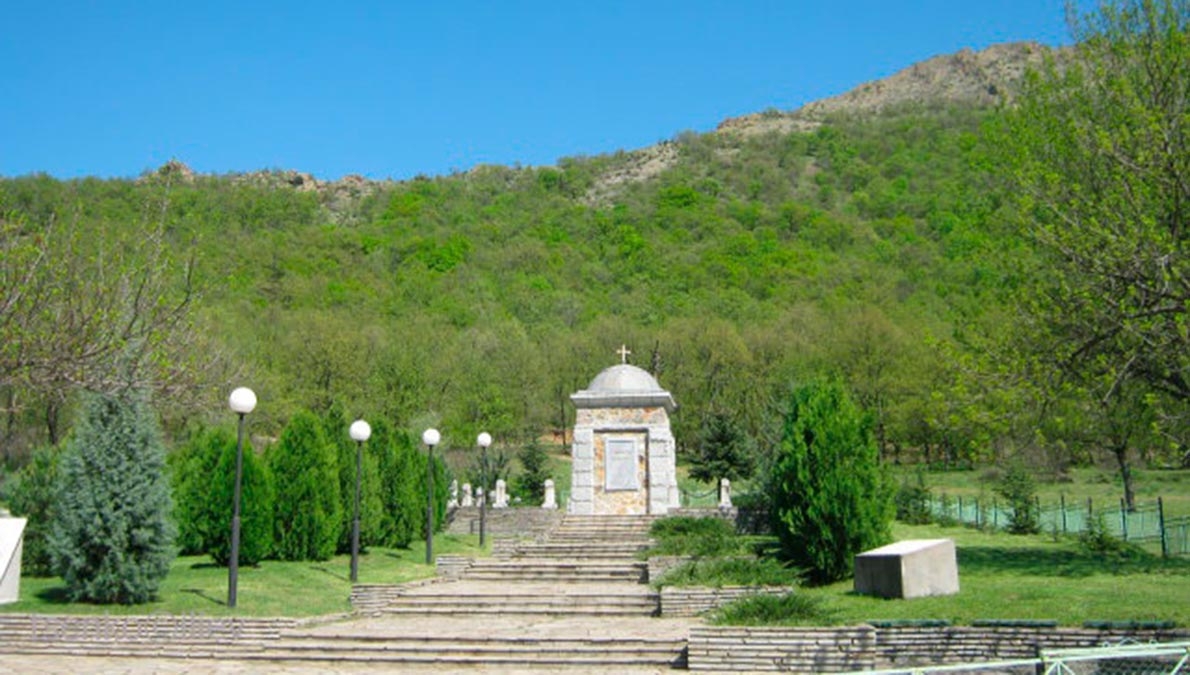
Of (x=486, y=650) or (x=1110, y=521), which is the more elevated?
(x=1110, y=521)

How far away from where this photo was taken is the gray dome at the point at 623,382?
82.3ft

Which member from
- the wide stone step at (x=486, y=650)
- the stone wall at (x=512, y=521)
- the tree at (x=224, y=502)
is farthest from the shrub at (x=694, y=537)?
the tree at (x=224, y=502)

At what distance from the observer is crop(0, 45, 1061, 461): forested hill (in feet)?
139

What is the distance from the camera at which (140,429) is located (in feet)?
42.5

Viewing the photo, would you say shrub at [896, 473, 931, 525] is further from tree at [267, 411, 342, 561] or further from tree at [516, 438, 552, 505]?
tree at [267, 411, 342, 561]

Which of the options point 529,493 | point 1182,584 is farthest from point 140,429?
point 529,493

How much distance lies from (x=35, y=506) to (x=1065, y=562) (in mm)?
16731

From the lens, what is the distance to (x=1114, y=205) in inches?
586

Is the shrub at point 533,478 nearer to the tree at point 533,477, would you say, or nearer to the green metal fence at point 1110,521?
the tree at point 533,477

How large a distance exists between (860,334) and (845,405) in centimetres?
3241

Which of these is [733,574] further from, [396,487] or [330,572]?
[396,487]

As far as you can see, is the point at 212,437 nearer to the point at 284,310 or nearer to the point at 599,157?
the point at 284,310

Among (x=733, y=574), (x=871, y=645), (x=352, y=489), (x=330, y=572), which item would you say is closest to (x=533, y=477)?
(x=352, y=489)

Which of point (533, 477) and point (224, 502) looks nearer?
point (224, 502)
